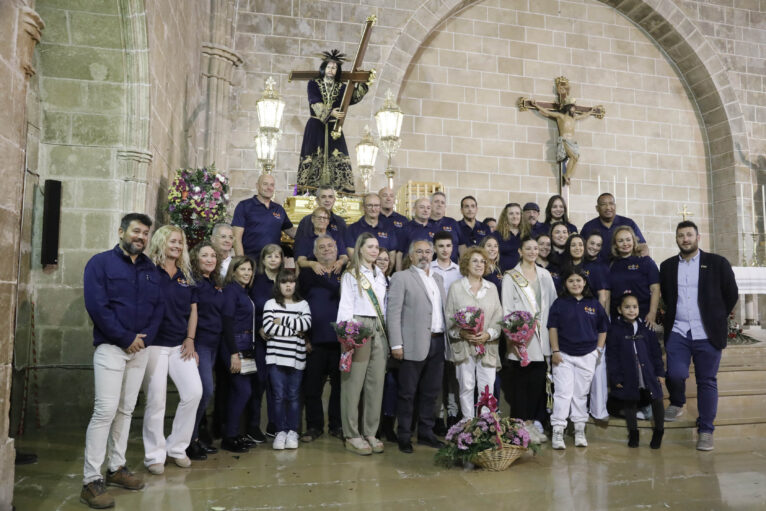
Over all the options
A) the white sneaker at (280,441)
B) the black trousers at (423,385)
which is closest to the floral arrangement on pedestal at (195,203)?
the white sneaker at (280,441)

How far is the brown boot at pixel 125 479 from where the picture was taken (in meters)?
3.66

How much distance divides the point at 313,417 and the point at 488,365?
1532mm

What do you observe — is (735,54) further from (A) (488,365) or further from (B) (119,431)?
(B) (119,431)

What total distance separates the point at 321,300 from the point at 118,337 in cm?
187

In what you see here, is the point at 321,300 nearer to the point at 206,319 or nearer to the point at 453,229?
the point at 206,319

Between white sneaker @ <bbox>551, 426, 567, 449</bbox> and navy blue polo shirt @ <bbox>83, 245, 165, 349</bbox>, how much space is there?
3201 mm

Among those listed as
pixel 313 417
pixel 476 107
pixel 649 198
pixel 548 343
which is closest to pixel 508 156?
pixel 476 107

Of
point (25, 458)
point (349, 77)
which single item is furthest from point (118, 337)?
point (349, 77)

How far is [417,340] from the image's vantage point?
4812 mm

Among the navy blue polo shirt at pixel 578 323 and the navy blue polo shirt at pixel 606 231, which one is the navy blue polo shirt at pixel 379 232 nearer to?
the navy blue polo shirt at pixel 578 323

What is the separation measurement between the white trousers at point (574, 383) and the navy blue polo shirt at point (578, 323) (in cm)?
7

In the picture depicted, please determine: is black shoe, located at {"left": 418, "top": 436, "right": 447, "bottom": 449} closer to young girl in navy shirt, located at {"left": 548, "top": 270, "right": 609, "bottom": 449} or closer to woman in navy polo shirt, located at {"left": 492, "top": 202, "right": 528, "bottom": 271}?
young girl in navy shirt, located at {"left": 548, "top": 270, "right": 609, "bottom": 449}

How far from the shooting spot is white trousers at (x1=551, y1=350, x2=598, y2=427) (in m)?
5.09

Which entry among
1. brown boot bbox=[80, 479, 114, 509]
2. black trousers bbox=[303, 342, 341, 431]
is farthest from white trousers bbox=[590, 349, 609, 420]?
brown boot bbox=[80, 479, 114, 509]
